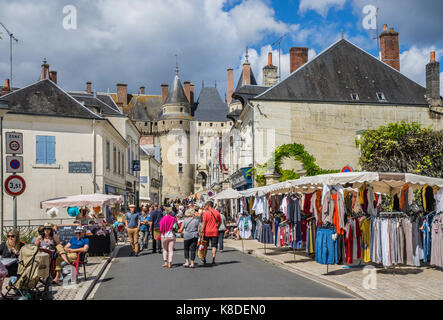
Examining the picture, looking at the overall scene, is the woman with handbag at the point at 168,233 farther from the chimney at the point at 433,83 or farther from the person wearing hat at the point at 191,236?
the chimney at the point at 433,83

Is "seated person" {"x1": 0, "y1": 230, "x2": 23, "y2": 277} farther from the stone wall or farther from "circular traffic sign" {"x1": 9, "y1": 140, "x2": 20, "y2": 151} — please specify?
the stone wall

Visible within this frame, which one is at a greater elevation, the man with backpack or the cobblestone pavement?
the man with backpack

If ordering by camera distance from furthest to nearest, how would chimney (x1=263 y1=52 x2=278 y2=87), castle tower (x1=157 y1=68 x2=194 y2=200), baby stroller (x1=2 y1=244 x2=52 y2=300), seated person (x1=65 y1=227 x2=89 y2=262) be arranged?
castle tower (x1=157 y1=68 x2=194 y2=200) → chimney (x1=263 y1=52 x2=278 y2=87) → seated person (x1=65 y1=227 x2=89 y2=262) → baby stroller (x1=2 y1=244 x2=52 y2=300)

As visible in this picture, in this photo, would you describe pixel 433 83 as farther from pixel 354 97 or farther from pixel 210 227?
pixel 210 227

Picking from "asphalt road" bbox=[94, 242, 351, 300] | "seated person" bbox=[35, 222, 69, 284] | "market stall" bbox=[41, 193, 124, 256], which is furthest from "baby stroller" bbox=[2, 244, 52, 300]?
"market stall" bbox=[41, 193, 124, 256]

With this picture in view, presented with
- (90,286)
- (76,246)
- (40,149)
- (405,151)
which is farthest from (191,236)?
(40,149)

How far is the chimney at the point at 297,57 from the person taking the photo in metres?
30.1

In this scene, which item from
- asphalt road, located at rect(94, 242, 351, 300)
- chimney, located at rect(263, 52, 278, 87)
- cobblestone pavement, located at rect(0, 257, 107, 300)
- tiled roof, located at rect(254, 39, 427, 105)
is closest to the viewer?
asphalt road, located at rect(94, 242, 351, 300)

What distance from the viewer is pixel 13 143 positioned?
988cm

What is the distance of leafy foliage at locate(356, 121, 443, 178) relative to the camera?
17688mm

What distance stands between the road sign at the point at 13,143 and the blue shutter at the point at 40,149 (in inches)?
565

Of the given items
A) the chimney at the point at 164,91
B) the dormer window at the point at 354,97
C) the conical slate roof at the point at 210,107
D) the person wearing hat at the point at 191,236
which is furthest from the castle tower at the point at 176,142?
the person wearing hat at the point at 191,236

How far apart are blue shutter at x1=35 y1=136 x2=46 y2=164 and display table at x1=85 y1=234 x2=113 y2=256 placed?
407 inches
